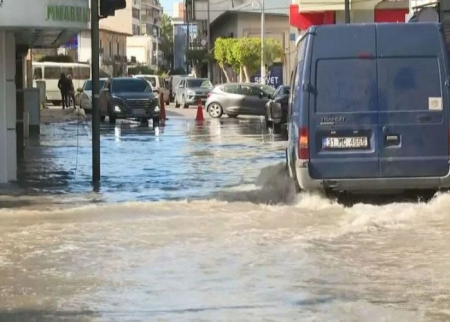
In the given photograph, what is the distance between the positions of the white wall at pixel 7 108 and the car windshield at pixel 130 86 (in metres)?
21.2

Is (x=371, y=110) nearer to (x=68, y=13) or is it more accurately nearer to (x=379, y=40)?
(x=379, y=40)

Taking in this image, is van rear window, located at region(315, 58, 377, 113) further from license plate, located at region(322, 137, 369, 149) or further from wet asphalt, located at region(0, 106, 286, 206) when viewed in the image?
wet asphalt, located at region(0, 106, 286, 206)

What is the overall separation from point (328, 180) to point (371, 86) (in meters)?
1.27

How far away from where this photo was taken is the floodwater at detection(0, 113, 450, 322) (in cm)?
788

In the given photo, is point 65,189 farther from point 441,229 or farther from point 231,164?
point 441,229

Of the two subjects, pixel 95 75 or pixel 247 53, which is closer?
pixel 95 75

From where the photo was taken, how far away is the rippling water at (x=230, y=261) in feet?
25.8

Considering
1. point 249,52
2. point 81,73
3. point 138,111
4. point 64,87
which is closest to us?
point 138,111

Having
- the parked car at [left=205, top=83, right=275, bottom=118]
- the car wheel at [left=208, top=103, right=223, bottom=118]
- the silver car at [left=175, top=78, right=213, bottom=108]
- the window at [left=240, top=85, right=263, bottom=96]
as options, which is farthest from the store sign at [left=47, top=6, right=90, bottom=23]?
the silver car at [left=175, top=78, right=213, bottom=108]

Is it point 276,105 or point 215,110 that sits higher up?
point 276,105

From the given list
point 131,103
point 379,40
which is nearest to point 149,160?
point 379,40

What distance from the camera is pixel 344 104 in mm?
12641

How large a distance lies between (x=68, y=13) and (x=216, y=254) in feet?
21.9

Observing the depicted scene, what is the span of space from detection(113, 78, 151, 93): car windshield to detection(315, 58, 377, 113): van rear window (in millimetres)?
25341
